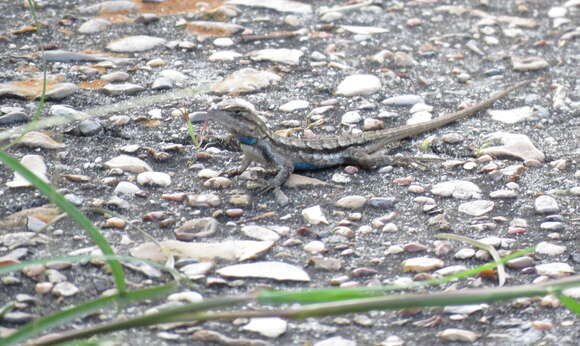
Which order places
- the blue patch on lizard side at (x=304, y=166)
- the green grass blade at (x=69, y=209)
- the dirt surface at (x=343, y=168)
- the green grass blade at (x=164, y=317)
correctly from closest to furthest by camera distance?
the green grass blade at (x=164, y=317), the green grass blade at (x=69, y=209), the dirt surface at (x=343, y=168), the blue patch on lizard side at (x=304, y=166)

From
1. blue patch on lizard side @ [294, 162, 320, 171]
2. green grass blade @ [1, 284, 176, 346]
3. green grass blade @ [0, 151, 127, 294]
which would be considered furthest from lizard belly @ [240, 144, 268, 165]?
green grass blade @ [1, 284, 176, 346]

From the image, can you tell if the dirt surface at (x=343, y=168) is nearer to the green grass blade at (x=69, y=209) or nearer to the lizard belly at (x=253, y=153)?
the lizard belly at (x=253, y=153)

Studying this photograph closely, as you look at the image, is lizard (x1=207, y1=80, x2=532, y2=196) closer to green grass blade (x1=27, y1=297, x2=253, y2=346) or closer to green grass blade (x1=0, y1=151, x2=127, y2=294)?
green grass blade (x1=0, y1=151, x2=127, y2=294)

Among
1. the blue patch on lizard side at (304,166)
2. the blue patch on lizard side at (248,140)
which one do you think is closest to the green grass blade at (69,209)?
the blue patch on lizard side at (248,140)

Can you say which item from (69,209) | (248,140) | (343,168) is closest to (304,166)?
(343,168)

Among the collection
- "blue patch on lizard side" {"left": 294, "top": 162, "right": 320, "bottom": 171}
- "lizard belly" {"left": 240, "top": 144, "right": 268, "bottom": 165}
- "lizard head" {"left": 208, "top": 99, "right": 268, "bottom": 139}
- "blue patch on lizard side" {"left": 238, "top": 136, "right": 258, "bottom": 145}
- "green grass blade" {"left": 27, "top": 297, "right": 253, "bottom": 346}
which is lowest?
"green grass blade" {"left": 27, "top": 297, "right": 253, "bottom": 346}

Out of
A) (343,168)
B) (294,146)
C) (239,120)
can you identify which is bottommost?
(343,168)

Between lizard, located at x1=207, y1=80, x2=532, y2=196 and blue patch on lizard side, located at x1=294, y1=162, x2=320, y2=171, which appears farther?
blue patch on lizard side, located at x1=294, y1=162, x2=320, y2=171

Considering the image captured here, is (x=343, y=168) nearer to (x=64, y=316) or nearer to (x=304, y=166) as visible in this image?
(x=304, y=166)
